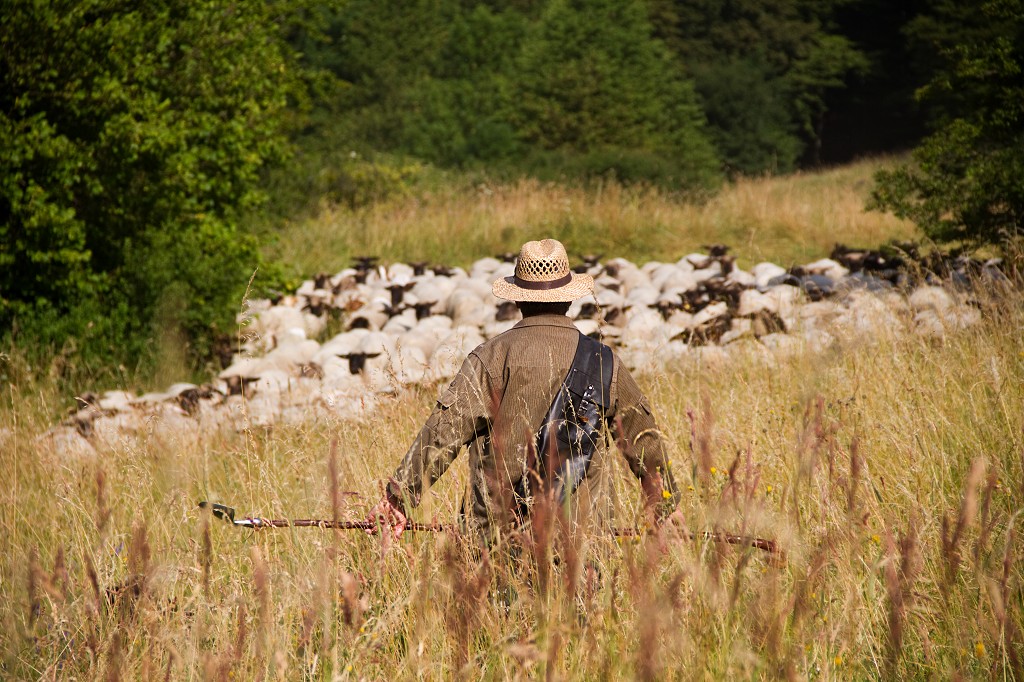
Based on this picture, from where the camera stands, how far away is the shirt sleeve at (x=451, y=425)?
2846mm

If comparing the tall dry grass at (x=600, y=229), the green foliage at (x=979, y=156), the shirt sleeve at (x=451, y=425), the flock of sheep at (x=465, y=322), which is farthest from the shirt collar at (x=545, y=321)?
the tall dry grass at (x=600, y=229)

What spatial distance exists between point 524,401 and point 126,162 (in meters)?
7.90

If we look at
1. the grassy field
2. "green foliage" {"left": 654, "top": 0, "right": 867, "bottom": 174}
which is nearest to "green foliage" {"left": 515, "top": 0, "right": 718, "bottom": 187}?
"green foliage" {"left": 654, "top": 0, "right": 867, "bottom": 174}

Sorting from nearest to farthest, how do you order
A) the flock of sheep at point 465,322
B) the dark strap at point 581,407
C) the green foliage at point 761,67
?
the dark strap at point 581,407 < the flock of sheep at point 465,322 < the green foliage at point 761,67

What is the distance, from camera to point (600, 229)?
14531 millimetres

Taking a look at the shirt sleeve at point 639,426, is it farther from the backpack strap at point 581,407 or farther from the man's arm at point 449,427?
the man's arm at point 449,427

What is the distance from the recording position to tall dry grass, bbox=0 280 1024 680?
1730 millimetres

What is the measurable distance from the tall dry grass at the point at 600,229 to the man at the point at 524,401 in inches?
402

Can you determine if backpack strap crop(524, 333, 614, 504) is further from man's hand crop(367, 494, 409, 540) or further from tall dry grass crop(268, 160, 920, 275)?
tall dry grass crop(268, 160, 920, 275)

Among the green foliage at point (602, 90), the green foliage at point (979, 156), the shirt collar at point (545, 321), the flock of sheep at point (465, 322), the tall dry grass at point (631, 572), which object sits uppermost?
the green foliage at point (602, 90)

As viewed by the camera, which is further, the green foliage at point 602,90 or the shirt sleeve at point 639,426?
the green foliage at point 602,90

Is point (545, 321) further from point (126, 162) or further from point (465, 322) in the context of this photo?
point (126, 162)

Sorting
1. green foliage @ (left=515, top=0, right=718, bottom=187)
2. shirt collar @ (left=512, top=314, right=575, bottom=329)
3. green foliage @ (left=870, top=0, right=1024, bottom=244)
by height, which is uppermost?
green foliage @ (left=515, top=0, right=718, bottom=187)

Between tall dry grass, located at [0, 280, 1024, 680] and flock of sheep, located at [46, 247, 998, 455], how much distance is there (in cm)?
75
